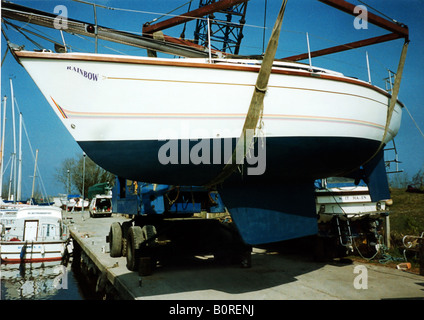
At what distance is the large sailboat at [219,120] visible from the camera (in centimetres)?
356

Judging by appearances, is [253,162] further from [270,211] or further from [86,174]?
[86,174]

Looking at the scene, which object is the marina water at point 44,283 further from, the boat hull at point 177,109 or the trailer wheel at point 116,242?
the boat hull at point 177,109

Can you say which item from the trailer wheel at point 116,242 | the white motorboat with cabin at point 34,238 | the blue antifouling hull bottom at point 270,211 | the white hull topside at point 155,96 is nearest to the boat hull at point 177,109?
the white hull topside at point 155,96

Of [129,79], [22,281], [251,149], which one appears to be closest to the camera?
[129,79]

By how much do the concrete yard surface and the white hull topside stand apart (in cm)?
241

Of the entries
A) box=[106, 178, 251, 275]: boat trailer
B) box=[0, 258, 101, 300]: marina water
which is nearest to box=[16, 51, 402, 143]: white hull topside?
box=[106, 178, 251, 275]: boat trailer

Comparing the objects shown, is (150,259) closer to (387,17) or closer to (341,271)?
(341,271)

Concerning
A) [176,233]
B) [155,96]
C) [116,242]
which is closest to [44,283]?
[116,242]

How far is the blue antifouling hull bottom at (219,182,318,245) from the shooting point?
4.25 metres

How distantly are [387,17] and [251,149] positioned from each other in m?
3.66

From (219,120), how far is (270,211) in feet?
5.35

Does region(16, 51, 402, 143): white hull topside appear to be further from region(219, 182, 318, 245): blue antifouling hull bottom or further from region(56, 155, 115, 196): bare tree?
region(56, 155, 115, 196): bare tree

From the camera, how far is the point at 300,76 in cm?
403
